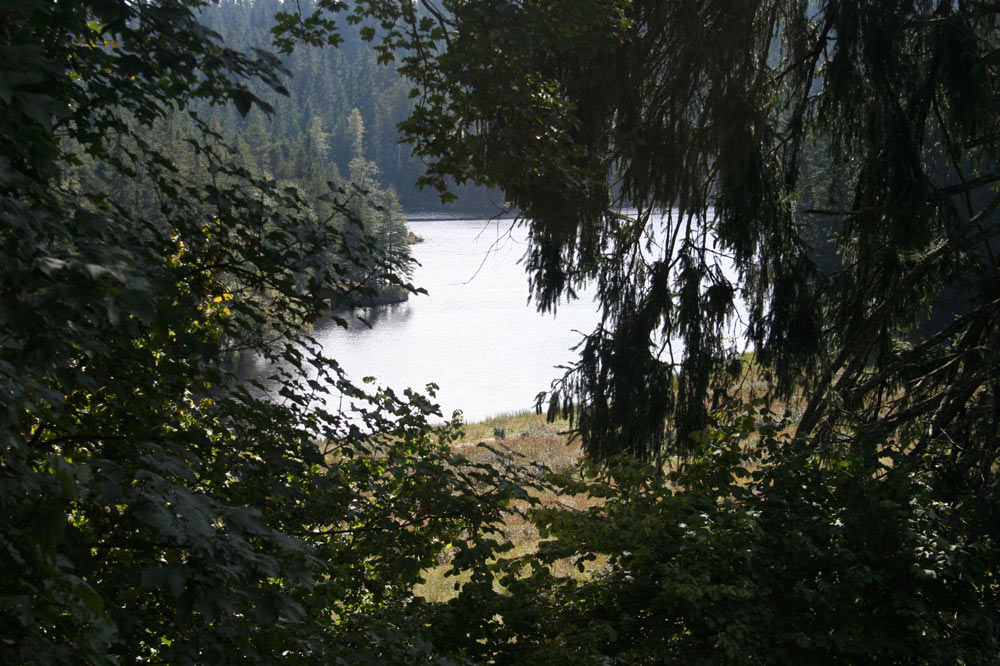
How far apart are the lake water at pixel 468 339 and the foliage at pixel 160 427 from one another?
14.7 m

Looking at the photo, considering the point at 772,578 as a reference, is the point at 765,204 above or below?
above

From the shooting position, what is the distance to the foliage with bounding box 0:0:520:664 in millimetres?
1585

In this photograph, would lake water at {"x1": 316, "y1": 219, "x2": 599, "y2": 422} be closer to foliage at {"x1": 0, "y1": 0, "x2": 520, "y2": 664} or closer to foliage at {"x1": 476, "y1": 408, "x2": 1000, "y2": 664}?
foliage at {"x1": 476, "y1": 408, "x2": 1000, "y2": 664}

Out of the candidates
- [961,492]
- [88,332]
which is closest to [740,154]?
[961,492]

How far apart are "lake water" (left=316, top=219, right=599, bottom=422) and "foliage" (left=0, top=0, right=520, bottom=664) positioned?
14746 millimetres

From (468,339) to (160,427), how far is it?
93.2 ft

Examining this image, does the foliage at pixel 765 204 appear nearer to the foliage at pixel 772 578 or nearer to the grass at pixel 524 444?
the foliage at pixel 772 578

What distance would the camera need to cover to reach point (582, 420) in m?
6.65

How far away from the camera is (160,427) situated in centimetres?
291

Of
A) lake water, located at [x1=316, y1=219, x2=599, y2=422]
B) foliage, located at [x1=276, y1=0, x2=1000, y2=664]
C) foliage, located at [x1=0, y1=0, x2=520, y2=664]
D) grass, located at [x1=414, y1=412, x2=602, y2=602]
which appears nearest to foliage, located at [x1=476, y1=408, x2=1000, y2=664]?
foliage, located at [x1=276, y1=0, x2=1000, y2=664]

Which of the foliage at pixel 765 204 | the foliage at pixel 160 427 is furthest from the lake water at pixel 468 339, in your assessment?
the foliage at pixel 160 427

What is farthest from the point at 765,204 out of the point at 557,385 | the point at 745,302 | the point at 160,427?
the point at 160,427

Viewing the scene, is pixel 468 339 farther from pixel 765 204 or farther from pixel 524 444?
pixel 765 204

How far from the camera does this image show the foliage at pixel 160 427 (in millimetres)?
1585
